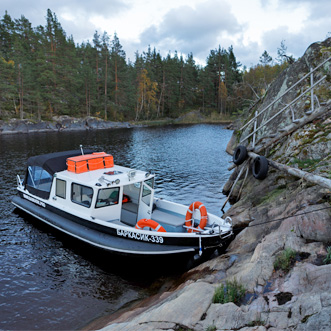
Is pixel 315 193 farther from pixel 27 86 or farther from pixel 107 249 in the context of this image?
pixel 27 86

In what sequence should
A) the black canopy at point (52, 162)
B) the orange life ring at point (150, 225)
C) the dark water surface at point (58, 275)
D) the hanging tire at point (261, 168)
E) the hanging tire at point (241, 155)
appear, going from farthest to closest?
the hanging tire at point (241, 155)
the black canopy at point (52, 162)
the hanging tire at point (261, 168)
the orange life ring at point (150, 225)
the dark water surface at point (58, 275)

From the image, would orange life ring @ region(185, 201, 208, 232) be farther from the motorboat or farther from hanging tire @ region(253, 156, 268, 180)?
hanging tire @ region(253, 156, 268, 180)

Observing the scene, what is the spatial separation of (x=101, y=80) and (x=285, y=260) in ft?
216

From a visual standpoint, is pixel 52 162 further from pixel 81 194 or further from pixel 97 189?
pixel 97 189

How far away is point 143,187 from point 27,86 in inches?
2041

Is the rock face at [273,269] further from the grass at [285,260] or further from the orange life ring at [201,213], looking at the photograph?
the orange life ring at [201,213]

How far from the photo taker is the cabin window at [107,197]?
1115 cm

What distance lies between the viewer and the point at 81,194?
11742 millimetres

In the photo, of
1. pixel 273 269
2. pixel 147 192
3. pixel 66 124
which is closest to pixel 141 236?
pixel 147 192

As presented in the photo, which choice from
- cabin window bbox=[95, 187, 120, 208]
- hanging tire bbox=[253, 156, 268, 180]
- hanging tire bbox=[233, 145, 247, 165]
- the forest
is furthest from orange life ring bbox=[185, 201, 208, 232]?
the forest

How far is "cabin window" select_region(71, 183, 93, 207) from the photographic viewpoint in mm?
11375

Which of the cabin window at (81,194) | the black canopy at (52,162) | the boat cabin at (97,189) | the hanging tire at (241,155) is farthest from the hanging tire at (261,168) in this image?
the black canopy at (52,162)

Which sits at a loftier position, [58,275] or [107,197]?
[107,197]

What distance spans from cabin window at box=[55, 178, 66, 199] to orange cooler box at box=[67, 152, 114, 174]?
73 centimetres
